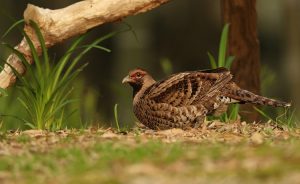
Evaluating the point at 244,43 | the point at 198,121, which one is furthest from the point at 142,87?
the point at 244,43

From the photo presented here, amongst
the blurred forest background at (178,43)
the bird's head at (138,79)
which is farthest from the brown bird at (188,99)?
the blurred forest background at (178,43)

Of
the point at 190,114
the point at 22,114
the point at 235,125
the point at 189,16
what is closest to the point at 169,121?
the point at 190,114

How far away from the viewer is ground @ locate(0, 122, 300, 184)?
572 cm

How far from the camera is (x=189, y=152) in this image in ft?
21.7

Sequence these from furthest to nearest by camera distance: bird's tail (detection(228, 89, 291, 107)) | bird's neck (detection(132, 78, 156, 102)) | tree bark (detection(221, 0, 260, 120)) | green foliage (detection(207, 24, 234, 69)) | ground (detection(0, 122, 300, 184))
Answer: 1. tree bark (detection(221, 0, 260, 120))
2. green foliage (detection(207, 24, 234, 69))
3. bird's neck (detection(132, 78, 156, 102))
4. bird's tail (detection(228, 89, 291, 107))
5. ground (detection(0, 122, 300, 184))

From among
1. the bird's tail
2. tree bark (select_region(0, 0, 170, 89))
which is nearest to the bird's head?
tree bark (select_region(0, 0, 170, 89))

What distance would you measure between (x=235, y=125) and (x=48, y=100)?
2.24 meters

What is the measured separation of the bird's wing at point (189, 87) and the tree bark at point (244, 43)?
4.80 ft

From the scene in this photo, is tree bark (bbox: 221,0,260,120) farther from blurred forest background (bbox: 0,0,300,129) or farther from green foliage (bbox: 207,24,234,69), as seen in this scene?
blurred forest background (bbox: 0,0,300,129)

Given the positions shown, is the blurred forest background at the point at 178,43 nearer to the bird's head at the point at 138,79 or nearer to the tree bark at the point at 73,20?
the tree bark at the point at 73,20

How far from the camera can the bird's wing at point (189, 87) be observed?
9.24m

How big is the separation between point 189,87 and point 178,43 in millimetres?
10315

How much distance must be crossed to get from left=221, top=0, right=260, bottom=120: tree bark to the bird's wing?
1.46 m

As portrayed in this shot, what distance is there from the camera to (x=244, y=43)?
36.1ft
